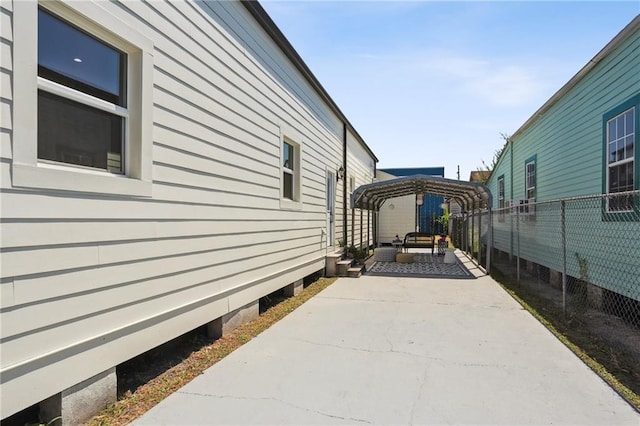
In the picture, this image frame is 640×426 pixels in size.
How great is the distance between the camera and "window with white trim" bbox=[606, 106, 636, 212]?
5486 mm

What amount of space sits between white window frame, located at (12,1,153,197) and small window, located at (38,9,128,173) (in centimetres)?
3

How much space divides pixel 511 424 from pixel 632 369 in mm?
1823

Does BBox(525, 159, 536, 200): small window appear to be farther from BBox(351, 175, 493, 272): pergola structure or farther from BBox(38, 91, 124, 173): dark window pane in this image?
BBox(38, 91, 124, 173): dark window pane

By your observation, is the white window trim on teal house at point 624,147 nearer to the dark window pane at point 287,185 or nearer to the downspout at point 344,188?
the dark window pane at point 287,185

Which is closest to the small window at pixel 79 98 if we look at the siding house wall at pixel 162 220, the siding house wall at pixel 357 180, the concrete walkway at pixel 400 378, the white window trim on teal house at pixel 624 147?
the siding house wall at pixel 162 220

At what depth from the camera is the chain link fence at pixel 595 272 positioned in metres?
4.75

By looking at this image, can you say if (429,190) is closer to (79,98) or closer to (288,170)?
(288,170)

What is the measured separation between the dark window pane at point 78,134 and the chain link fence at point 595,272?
4.80m

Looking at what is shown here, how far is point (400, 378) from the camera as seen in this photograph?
331 centimetres

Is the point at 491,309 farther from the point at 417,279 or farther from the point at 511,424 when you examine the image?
the point at 511,424

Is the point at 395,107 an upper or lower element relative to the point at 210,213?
upper

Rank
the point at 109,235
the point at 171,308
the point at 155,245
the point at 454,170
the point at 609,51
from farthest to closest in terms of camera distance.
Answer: the point at 454,170
the point at 609,51
the point at 171,308
the point at 155,245
the point at 109,235

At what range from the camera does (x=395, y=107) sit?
11.1m

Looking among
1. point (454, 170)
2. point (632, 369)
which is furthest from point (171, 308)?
point (454, 170)
